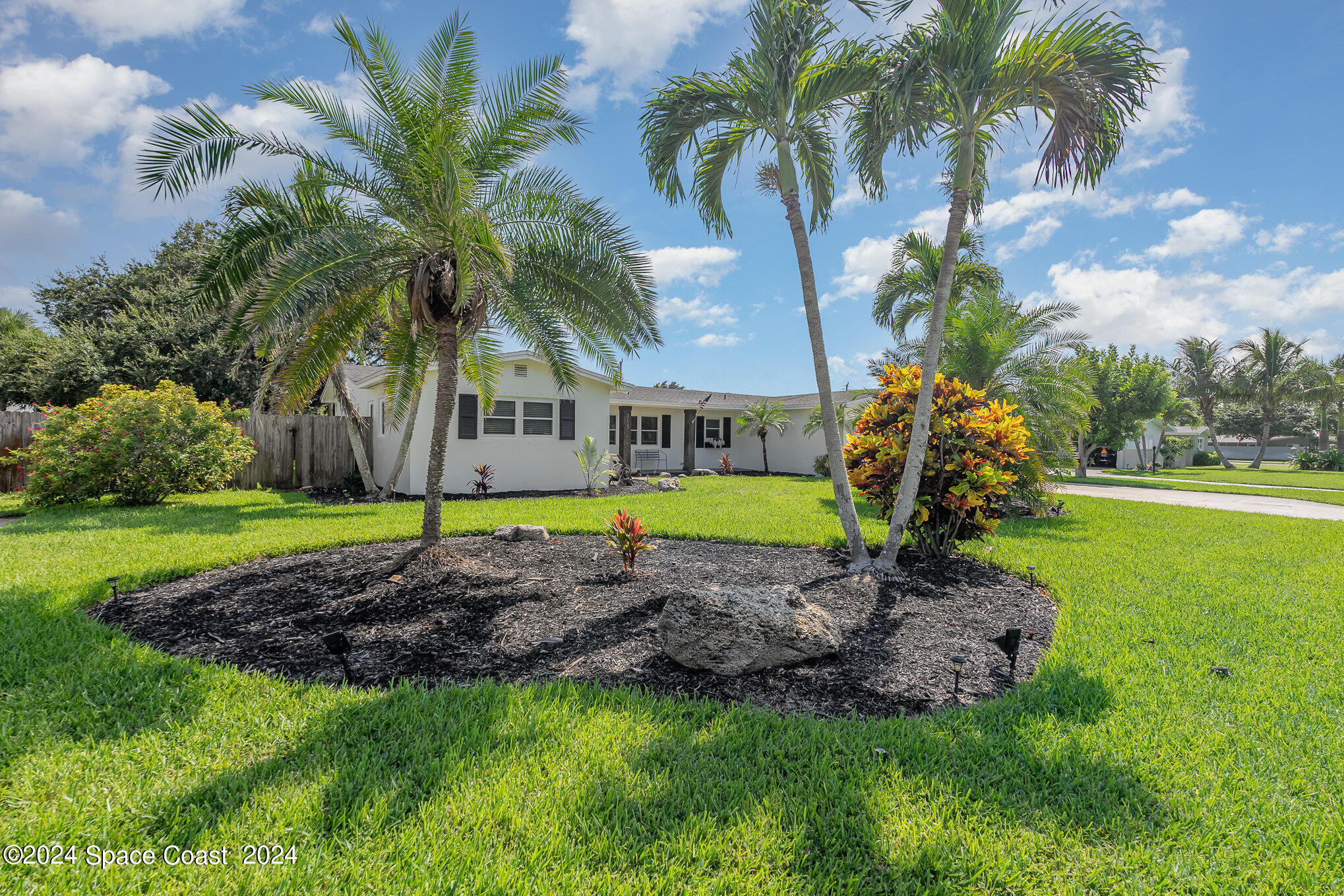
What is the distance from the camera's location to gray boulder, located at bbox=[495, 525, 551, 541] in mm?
7973

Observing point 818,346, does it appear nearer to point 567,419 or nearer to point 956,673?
point 956,673

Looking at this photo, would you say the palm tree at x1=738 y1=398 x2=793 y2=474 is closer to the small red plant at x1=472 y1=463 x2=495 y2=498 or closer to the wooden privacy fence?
the small red plant at x1=472 y1=463 x2=495 y2=498

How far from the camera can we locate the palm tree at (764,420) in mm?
21828

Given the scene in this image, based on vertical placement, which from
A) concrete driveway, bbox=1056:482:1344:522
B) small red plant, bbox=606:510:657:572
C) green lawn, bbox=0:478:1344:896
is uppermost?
small red plant, bbox=606:510:657:572

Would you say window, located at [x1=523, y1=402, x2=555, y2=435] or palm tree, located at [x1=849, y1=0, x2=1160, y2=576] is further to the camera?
→ window, located at [x1=523, y1=402, x2=555, y2=435]

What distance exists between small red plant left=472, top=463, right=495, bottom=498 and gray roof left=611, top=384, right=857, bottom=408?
635 cm

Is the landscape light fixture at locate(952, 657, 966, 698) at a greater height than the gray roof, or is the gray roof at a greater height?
the gray roof

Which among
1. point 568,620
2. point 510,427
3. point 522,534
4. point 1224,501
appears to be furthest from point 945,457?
point 1224,501

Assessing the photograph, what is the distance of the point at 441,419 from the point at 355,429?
8.18m

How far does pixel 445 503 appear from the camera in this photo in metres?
12.1

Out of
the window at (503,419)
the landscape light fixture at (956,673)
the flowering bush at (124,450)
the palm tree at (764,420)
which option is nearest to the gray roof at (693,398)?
the palm tree at (764,420)

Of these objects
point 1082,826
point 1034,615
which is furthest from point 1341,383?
point 1082,826

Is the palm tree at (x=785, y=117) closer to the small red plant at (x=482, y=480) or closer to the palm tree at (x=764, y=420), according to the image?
the small red plant at (x=482, y=480)

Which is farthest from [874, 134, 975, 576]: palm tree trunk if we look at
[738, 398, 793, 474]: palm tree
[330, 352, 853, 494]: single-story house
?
[738, 398, 793, 474]: palm tree
